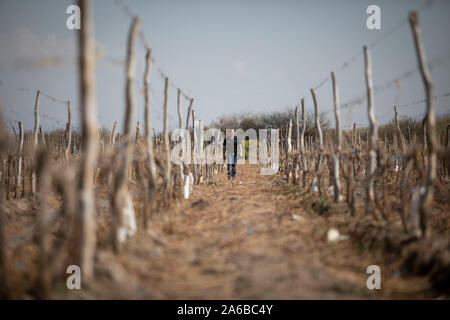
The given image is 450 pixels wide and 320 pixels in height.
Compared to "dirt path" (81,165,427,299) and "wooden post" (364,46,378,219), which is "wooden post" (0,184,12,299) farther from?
"wooden post" (364,46,378,219)

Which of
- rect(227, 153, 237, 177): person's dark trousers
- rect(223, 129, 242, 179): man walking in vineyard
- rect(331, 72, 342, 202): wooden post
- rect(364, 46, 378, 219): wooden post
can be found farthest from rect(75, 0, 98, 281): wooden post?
rect(227, 153, 237, 177): person's dark trousers

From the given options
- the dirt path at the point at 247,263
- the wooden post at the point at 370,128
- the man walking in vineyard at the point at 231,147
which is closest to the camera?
the dirt path at the point at 247,263

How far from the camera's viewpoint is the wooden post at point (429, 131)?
2.64m

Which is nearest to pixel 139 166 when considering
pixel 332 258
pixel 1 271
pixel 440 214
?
pixel 1 271

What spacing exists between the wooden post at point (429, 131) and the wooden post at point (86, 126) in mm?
3107

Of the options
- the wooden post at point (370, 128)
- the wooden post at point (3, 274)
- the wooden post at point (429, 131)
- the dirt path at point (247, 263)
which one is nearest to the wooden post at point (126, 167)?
the dirt path at point (247, 263)

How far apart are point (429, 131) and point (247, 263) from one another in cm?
231

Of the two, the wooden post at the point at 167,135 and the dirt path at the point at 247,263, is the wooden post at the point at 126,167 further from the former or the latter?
the wooden post at the point at 167,135

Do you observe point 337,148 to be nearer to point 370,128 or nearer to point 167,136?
point 370,128

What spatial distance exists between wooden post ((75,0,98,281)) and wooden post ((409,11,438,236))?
10.2 feet

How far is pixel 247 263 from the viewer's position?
2602 millimetres

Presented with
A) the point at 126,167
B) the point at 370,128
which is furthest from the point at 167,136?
the point at 370,128

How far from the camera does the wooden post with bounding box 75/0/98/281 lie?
6.31 ft
